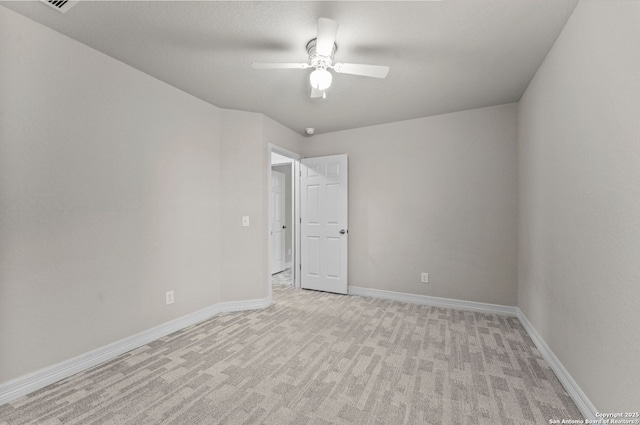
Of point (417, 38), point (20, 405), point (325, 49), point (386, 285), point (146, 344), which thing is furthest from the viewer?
point (386, 285)

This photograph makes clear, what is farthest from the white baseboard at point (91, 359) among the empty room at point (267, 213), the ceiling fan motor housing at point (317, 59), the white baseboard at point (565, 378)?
the white baseboard at point (565, 378)

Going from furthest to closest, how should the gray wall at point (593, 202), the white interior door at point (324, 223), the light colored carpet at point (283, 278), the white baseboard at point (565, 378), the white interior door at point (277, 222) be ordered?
the white interior door at point (277, 222), the light colored carpet at point (283, 278), the white interior door at point (324, 223), the white baseboard at point (565, 378), the gray wall at point (593, 202)

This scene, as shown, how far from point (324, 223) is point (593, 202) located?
3104 mm

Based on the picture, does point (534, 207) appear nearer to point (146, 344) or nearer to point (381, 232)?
point (381, 232)

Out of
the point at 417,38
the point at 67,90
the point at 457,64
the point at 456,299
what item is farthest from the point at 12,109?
the point at 456,299

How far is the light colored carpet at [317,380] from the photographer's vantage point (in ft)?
5.39

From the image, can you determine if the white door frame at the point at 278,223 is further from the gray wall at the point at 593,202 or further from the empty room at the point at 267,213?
the gray wall at the point at 593,202

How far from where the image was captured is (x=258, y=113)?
3482mm

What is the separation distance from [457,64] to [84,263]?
3490mm

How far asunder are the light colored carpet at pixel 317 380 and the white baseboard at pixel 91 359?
65mm

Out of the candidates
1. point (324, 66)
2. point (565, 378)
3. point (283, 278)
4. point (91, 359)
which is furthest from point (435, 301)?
point (91, 359)

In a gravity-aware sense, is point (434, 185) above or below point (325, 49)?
below

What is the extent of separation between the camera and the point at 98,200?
2221mm

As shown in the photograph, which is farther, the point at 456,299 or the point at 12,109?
the point at 456,299
